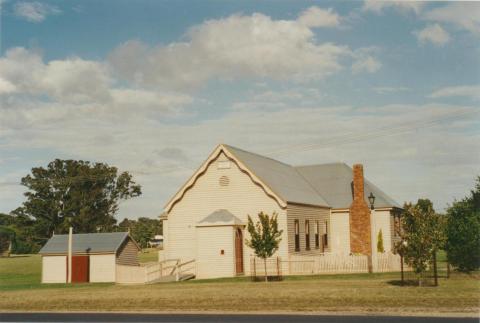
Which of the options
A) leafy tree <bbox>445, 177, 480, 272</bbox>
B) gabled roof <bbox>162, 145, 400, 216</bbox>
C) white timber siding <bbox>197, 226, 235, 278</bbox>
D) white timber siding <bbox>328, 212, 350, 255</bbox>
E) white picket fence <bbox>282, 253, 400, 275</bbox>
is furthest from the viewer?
white timber siding <bbox>328, 212, 350, 255</bbox>

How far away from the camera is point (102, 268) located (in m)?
49.6

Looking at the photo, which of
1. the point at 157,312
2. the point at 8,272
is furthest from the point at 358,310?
the point at 8,272

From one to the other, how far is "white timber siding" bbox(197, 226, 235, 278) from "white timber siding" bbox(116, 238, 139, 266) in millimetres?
12649

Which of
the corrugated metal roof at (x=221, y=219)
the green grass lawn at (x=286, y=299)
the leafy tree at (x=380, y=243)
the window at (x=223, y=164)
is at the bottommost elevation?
the green grass lawn at (x=286, y=299)

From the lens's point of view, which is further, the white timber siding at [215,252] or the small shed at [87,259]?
the small shed at [87,259]

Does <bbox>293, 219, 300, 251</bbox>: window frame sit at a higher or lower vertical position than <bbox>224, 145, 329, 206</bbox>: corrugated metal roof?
lower

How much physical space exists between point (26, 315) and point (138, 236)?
124m

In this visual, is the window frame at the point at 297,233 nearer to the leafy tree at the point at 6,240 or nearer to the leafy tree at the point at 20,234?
the leafy tree at the point at 20,234

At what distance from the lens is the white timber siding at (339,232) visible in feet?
157

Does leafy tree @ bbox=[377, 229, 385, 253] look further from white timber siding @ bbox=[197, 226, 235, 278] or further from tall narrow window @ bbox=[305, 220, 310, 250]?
white timber siding @ bbox=[197, 226, 235, 278]

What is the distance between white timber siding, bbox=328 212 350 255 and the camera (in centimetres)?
4775

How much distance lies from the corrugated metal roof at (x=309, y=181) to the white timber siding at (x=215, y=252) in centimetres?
458

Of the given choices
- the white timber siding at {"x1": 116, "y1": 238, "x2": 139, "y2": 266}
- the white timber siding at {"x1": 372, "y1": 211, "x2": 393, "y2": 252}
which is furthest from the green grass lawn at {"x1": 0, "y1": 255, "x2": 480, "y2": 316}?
the white timber siding at {"x1": 116, "y1": 238, "x2": 139, "y2": 266}

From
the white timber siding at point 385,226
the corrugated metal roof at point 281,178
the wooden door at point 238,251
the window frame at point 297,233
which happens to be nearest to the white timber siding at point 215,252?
the wooden door at point 238,251
